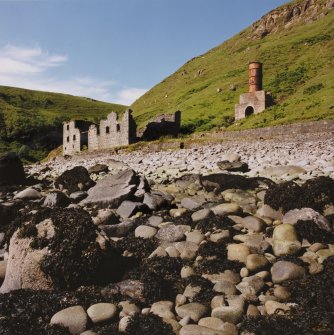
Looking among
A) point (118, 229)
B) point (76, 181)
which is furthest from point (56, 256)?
point (76, 181)

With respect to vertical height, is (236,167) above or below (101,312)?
above

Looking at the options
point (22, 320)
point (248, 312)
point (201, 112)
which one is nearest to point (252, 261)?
point (248, 312)

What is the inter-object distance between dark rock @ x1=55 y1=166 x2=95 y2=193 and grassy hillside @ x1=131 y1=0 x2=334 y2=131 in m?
23.7

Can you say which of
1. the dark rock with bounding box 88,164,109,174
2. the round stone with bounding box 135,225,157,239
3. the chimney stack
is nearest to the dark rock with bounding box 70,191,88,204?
the round stone with bounding box 135,225,157,239

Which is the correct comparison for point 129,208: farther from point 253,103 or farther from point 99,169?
point 253,103

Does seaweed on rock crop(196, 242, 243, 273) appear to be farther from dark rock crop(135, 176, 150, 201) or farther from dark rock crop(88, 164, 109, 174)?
dark rock crop(88, 164, 109, 174)

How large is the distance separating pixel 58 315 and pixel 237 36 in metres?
133

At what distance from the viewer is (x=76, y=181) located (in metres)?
17.3

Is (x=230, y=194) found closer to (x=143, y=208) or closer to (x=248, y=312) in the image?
(x=143, y=208)

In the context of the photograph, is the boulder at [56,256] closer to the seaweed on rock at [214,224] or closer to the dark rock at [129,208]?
the seaweed on rock at [214,224]

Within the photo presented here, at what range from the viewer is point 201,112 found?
204 ft

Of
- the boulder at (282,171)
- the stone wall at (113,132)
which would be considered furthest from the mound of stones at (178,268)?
the stone wall at (113,132)

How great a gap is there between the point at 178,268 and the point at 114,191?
5658mm

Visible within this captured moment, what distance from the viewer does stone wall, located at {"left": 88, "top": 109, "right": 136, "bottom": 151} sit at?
141ft
